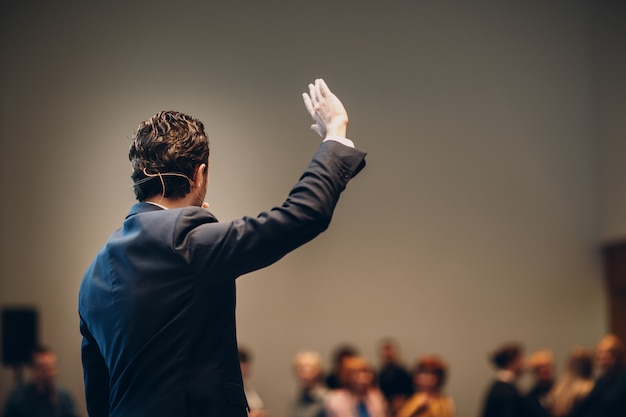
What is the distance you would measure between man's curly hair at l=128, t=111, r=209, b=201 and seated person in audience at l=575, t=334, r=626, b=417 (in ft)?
20.7

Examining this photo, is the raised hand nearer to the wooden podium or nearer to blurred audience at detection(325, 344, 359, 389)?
blurred audience at detection(325, 344, 359, 389)

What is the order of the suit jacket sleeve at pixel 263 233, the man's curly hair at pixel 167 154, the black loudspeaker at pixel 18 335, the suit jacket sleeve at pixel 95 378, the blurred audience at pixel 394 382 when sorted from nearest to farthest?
the suit jacket sleeve at pixel 263 233, the man's curly hair at pixel 167 154, the suit jacket sleeve at pixel 95 378, the black loudspeaker at pixel 18 335, the blurred audience at pixel 394 382

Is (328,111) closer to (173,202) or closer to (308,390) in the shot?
(173,202)

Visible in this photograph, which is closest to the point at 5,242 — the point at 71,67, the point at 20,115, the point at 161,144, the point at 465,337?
the point at 20,115

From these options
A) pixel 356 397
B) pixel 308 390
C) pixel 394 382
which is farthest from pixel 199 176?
pixel 394 382

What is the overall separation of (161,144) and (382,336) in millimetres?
9524

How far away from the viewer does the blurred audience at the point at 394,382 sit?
980 centimetres

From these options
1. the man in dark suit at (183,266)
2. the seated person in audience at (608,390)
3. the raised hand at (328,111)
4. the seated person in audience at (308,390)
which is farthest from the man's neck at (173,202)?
the seated person in audience at (308,390)

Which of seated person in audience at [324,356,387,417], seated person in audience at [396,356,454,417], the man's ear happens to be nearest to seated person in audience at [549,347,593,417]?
seated person in audience at [396,356,454,417]

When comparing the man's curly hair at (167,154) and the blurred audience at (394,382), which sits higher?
the man's curly hair at (167,154)

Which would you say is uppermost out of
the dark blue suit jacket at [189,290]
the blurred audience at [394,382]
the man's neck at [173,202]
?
the man's neck at [173,202]

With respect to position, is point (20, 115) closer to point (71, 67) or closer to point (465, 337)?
point (71, 67)

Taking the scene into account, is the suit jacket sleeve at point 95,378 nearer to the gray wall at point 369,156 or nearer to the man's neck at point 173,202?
the man's neck at point 173,202

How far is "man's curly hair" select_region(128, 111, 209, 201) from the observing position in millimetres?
1846
